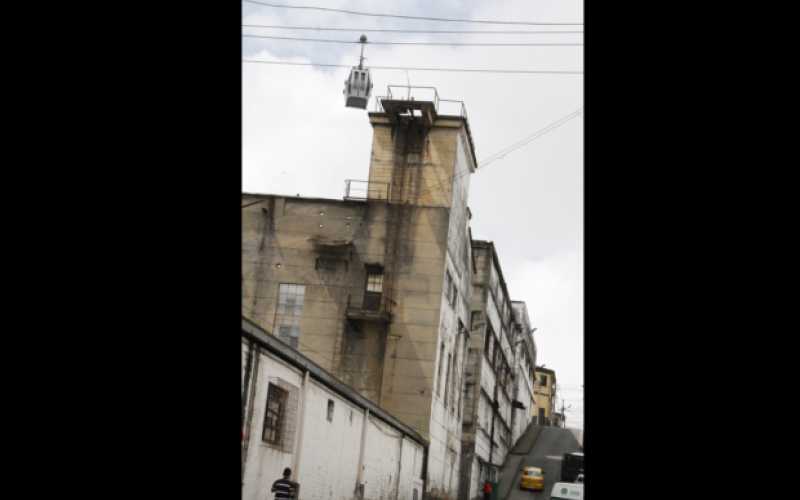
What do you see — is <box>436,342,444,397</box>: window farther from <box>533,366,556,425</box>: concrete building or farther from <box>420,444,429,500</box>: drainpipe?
<box>533,366,556,425</box>: concrete building

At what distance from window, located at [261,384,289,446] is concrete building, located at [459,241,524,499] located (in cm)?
2563

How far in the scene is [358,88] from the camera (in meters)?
34.0

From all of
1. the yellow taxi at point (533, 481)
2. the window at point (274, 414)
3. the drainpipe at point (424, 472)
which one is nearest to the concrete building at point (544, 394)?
the yellow taxi at point (533, 481)

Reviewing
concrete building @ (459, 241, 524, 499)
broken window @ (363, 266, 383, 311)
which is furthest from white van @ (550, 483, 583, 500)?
concrete building @ (459, 241, 524, 499)

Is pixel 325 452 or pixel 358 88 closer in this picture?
pixel 325 452

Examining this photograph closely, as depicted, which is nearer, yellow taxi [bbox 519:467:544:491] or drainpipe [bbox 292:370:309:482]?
drainpipe [bbox 292:370:309:482]

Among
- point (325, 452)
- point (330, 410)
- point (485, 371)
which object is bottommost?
point (325, 452)

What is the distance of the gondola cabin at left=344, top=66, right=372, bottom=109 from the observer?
33719mm

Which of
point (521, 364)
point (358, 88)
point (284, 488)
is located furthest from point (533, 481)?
point (284, 488)

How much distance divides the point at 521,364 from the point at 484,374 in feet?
89.5

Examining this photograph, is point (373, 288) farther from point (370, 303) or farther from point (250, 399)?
point (250, 399)
